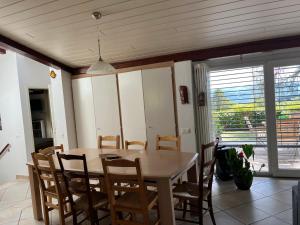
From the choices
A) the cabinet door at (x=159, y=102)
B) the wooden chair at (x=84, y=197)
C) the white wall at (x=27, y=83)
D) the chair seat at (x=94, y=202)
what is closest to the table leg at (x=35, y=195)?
the wooden chair at (x=84, y=197)

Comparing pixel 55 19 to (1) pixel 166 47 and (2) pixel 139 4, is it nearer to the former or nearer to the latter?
(2) pixel 139 4

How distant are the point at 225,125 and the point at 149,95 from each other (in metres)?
1.43

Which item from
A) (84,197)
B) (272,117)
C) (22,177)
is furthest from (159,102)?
(22,177)

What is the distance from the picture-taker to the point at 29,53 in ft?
14.2

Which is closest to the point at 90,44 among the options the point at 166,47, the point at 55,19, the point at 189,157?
the point at 55,19

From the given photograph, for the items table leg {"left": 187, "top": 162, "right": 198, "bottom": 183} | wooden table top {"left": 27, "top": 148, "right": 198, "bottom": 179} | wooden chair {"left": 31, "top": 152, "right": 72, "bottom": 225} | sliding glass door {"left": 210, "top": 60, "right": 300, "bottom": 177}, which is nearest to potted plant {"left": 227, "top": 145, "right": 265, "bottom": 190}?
sliding glass door {"left": 210, "top": 60, "right": 300, "bottom": 177}

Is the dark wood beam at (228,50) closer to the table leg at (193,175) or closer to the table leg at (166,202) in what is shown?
the table leg at (193,175)

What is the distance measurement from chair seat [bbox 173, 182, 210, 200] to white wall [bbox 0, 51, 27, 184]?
12.9 ft

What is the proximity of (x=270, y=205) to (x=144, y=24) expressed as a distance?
2.85 m

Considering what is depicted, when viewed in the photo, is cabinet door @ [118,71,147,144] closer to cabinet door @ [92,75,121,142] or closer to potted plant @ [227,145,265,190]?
cabinet door @ [92,75,121,142]

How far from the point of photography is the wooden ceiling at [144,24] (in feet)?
9.73

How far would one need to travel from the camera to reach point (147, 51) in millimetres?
4430

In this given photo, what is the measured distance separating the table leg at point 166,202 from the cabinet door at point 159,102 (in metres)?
2.28

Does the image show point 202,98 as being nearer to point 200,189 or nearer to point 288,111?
point 288,111
